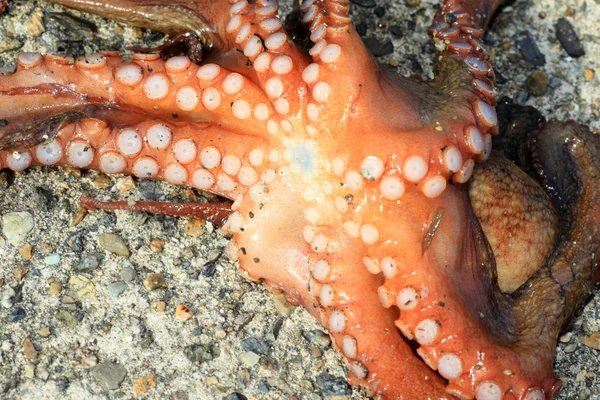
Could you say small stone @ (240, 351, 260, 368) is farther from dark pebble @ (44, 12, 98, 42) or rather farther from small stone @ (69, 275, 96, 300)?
dark pebble @ (44, 12, 98, 42)

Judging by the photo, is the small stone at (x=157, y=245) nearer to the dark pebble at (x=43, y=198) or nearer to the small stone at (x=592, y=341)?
the dark pebble at (x=43, y=198)

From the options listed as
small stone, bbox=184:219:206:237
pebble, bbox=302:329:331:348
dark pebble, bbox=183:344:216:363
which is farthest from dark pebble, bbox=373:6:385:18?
dark pebble, bbox=183:344:216:363

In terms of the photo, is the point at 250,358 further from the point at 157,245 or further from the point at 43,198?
the point at 43,198

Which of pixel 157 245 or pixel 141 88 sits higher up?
pixel 141 88

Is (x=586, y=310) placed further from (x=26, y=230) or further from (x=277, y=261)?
(x=26, y=230)

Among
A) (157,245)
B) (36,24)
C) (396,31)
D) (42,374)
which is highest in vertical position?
(396,31)

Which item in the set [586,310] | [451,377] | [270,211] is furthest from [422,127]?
[586,310]

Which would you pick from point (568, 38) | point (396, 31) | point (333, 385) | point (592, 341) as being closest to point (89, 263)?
point (333, 385)

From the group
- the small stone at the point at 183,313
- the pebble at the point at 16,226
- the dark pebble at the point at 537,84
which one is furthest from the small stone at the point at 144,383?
the dark pebble at the point at 537,84
